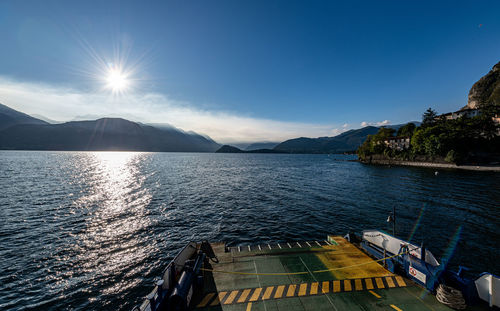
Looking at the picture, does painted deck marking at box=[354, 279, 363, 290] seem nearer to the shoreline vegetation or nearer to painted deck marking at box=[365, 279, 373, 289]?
painted deck marking at box=[365, 279, 373, 289]

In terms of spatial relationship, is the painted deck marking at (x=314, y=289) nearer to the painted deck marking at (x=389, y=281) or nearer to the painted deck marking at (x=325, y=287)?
the painted deck marking at (x=325, y=287)

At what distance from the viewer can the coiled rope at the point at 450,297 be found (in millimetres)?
8702

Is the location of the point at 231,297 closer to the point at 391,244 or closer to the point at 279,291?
the point at 279,291

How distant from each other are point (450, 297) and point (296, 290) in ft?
24.3

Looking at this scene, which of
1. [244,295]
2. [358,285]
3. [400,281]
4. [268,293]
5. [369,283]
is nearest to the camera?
[244,295]

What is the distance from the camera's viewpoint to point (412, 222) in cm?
2542

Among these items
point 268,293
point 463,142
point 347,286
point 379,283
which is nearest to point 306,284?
point 347,286

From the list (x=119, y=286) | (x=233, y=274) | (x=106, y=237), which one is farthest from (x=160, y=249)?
(x=233, y=274)

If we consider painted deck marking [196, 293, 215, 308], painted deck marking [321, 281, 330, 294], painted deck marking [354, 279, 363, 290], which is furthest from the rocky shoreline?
painted deck marking [196, 293, 215, 308]

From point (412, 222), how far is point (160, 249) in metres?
32.8

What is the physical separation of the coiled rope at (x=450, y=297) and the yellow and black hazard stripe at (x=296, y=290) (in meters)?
1.59

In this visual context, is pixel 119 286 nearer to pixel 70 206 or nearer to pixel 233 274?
pixel 233 274

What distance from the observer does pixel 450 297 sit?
8.94m

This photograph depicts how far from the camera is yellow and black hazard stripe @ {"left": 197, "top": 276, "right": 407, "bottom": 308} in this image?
9.71 meters
